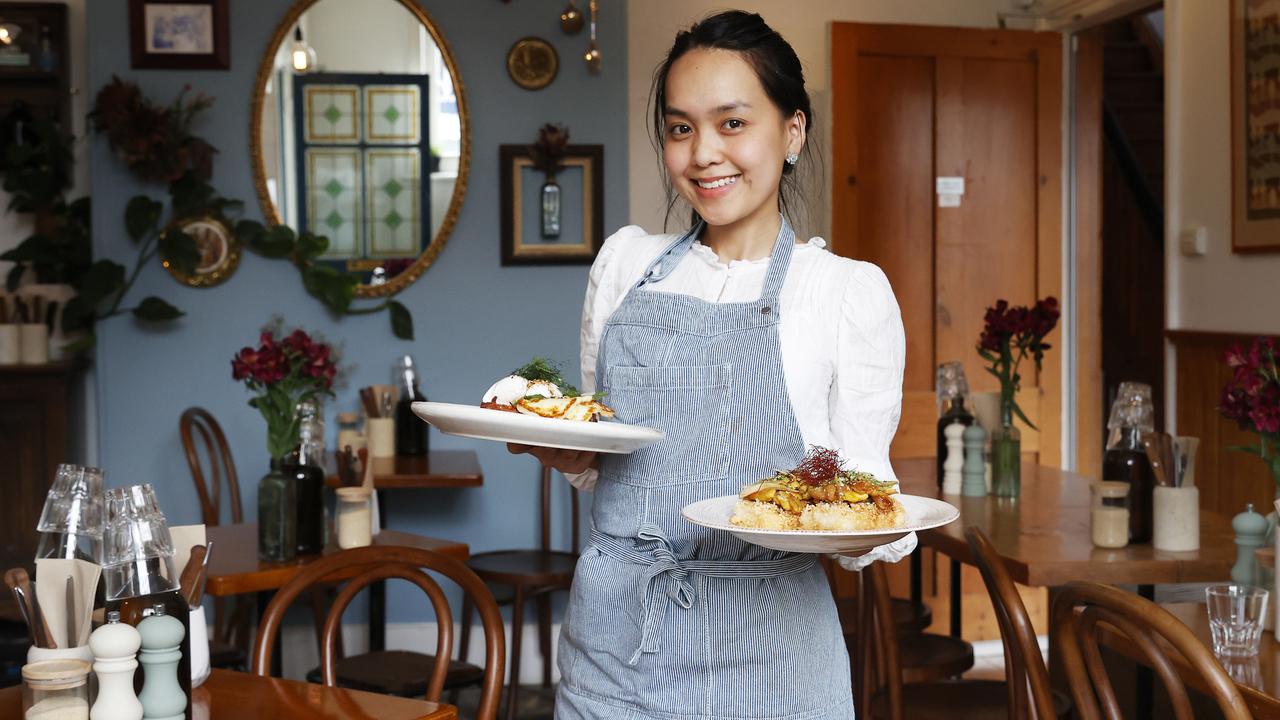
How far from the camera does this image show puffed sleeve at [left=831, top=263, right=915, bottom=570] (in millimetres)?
1488

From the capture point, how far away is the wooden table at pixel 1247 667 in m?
1.63

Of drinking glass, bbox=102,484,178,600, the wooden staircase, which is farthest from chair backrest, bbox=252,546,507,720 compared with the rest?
the wooden staircase

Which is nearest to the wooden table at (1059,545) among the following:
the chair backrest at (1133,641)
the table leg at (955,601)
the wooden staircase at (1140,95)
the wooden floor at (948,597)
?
the table leg at (955,601)

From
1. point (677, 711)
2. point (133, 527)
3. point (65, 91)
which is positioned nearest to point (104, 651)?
point (133, 527)

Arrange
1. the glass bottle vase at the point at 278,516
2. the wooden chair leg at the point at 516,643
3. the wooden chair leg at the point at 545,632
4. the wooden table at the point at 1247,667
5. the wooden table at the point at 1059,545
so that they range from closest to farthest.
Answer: the wooden table at the point at 1247,667
the wooden table at the point at 1059,545
the glass bottle vase at the point at 278,516
the wooden chair leg at the point at 516,643
the wooden chair leg at the point at 545,632

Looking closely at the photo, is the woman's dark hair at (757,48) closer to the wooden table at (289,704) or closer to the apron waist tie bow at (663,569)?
the apron waist tie bow at (663,569)

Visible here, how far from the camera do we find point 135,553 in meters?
1.40

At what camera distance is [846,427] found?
59.1 inches

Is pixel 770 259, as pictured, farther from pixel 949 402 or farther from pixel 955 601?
pixel 955 601

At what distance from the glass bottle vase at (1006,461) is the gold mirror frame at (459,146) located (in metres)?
2.00

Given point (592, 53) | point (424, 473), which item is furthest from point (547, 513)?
point (592, 53)

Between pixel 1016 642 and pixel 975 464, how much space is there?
1.34 m

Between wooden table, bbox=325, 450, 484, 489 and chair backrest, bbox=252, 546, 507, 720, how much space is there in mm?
1529

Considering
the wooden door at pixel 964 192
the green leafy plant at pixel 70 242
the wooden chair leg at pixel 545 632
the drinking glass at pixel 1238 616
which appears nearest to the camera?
the drinking glass at pixel 1238 616
